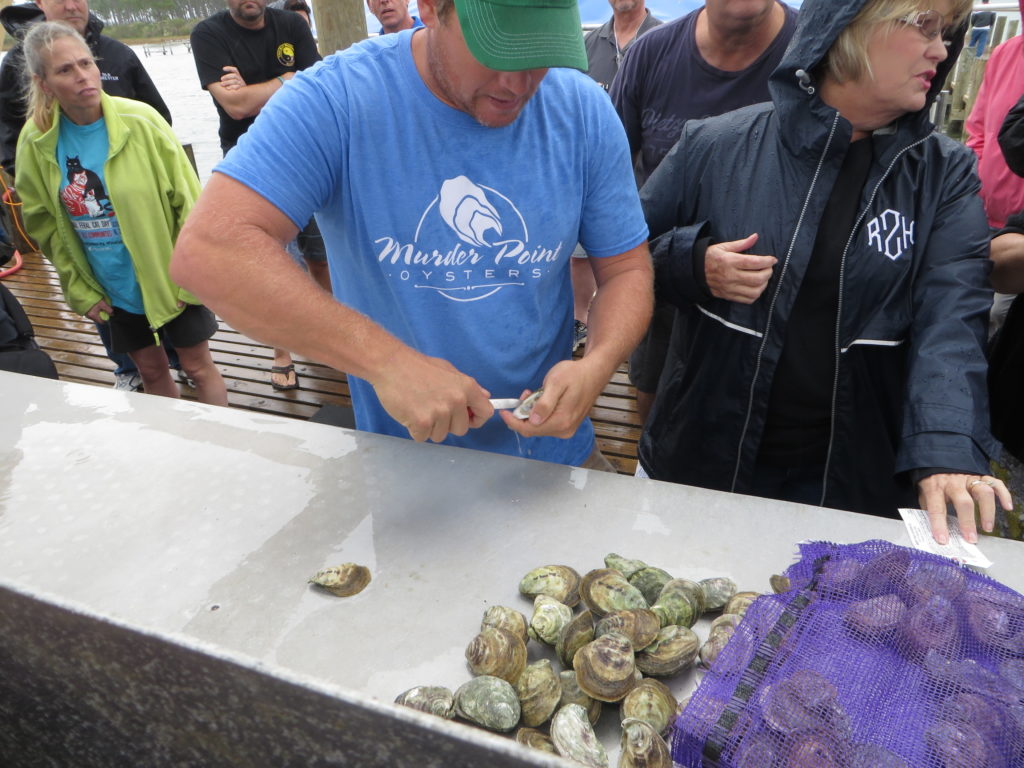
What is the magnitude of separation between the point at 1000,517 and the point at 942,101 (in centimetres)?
343

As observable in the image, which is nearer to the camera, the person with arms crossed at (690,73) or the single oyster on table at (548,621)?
the single oyster on table at (548,621)

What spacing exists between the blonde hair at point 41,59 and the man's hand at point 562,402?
2.46 m

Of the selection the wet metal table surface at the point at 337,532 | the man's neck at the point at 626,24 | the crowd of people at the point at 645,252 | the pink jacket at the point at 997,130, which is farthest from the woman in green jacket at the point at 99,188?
the pink jacket at the point at 997,130

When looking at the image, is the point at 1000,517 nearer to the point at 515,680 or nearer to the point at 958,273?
the point at 958,273

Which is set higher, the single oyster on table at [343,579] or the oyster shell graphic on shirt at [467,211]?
the oyster shell graphic on shirt at [467,211]

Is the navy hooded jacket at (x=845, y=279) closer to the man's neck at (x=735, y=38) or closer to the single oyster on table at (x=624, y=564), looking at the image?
the single oyster on table at (x=624, y=564)

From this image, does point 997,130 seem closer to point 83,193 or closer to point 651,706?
point 651,706

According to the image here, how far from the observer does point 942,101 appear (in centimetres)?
418

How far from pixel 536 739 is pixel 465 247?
0.87 m

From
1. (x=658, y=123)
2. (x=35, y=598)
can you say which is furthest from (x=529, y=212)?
(x=658, y=123)

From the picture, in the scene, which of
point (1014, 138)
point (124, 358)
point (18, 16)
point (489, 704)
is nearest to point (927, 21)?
point (1014, 138)

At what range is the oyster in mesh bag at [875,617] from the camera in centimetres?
88

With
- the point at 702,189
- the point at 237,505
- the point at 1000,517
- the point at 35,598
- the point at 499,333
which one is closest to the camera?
the point at 35,598

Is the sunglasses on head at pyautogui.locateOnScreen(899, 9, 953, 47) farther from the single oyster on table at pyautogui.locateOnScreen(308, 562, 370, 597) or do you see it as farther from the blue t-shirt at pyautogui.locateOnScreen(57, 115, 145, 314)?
the blue t-shirt at pyautogui.locateOnScreen(57, 115, 145, 314)
